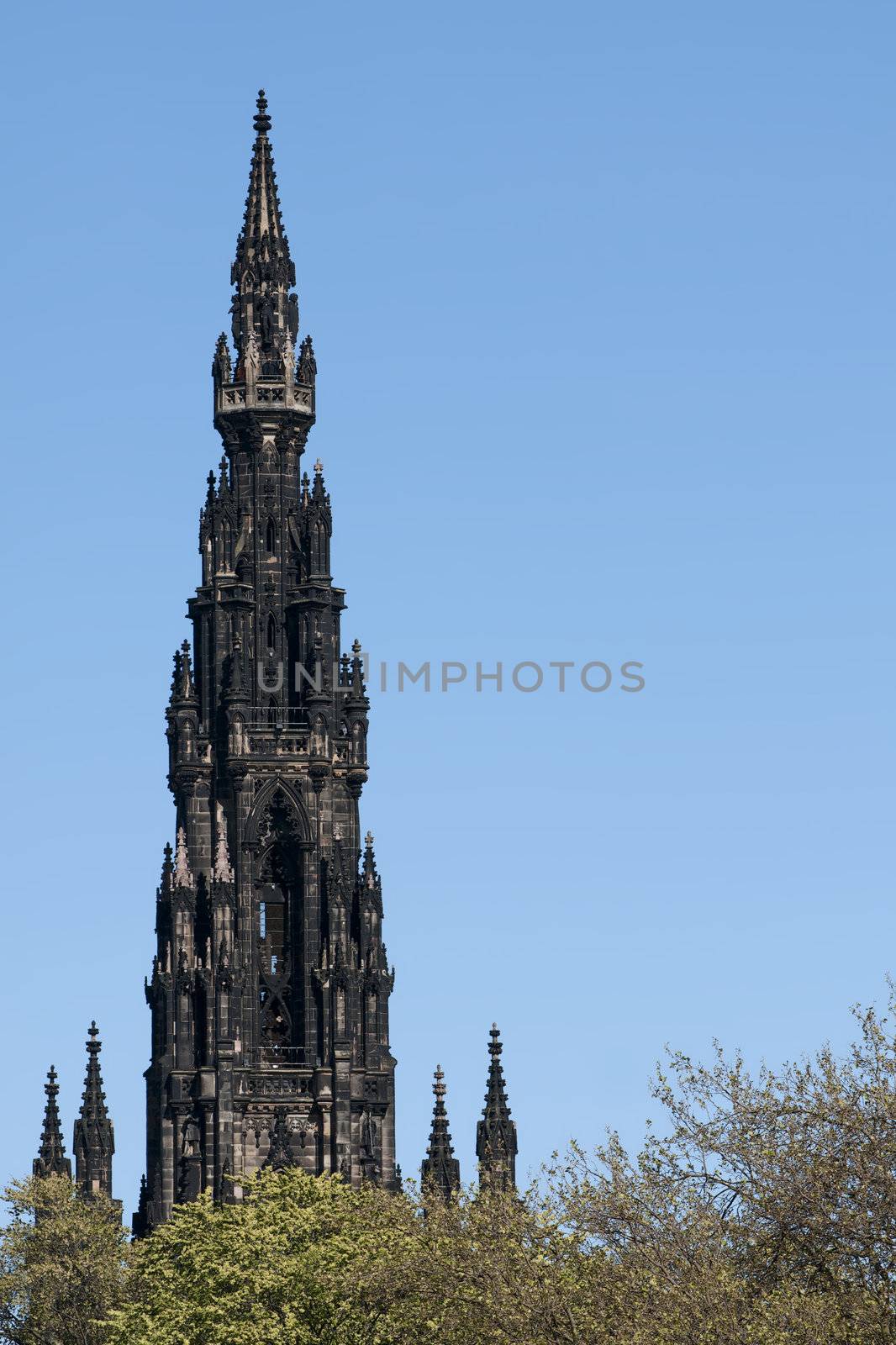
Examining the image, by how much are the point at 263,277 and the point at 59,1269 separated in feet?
157

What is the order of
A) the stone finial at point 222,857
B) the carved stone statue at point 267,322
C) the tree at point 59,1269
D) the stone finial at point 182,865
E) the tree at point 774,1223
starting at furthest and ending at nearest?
the carved stone statue at point 267,322 < the stone finial at point 182,865 < the stone finial at point 222,857 < the tree at point 59,1269 < the tree at point 774,1223

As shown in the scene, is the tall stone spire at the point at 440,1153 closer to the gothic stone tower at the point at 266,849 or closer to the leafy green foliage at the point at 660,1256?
the gothic stone tower at the point at 266,849

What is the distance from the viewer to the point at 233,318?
17138cm

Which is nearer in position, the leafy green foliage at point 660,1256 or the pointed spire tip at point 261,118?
the leafy green foliage at point 660,1256

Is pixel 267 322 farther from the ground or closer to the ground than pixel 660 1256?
farther from the ground

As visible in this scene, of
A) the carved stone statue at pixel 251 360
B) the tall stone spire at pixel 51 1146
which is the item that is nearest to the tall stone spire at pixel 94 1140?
the tall stone spire at pixel 51 1146

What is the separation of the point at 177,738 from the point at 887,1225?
7535cm

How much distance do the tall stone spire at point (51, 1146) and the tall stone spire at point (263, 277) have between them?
3218 cm

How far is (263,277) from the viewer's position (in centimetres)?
17188

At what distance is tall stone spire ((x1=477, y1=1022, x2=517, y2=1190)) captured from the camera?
157 meters

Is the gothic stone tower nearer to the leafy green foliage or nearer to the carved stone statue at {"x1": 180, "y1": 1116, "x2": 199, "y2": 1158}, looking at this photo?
the carved stone statue at {"x1": 180, "y1": 1116, "x2": 199, "y2": 1158}

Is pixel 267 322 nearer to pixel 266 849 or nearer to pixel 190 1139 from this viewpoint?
pixel 266 849

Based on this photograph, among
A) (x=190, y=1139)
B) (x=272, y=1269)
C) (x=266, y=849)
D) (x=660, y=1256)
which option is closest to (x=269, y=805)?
(x=266, y=849)

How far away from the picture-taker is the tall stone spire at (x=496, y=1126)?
15662 centimetres
